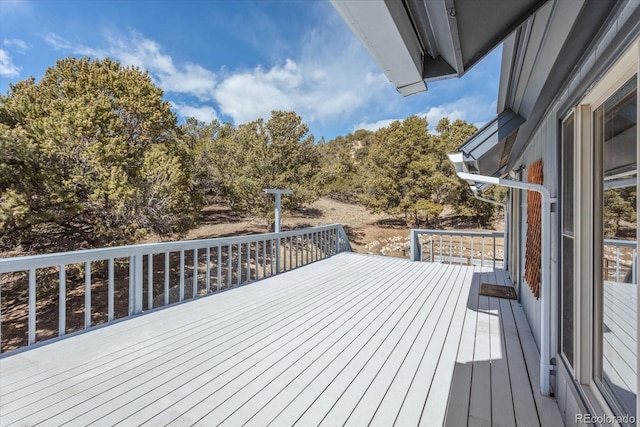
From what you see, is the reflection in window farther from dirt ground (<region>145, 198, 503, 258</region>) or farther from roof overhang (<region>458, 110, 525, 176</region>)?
dirt ground (<region>145, 198, 503, 258</region>)

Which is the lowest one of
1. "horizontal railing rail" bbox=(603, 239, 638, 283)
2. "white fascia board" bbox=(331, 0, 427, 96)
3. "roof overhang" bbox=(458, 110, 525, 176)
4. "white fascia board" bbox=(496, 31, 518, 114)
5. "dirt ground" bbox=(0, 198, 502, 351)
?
"dirt ground" bbox=(0, 198, 502, 351)

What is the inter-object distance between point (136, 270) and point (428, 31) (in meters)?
3.56

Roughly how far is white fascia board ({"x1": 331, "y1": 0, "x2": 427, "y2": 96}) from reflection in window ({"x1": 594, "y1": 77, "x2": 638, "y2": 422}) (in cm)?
77

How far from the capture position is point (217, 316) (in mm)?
3312

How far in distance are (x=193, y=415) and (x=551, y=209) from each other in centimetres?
267

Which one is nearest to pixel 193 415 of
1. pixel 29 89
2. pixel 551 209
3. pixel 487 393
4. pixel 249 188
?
pixel 487 393

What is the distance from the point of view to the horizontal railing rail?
1087 mm

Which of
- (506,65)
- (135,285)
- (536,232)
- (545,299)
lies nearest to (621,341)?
(545,299)

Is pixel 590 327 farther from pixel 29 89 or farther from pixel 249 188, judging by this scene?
pixel 29 89

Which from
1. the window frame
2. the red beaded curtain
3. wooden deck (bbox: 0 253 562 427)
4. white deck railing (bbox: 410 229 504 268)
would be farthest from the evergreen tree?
the window frame

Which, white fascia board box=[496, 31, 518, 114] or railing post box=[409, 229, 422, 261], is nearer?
white fascia board box=[496, 31, 518, 114]

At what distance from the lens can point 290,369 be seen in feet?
7.39

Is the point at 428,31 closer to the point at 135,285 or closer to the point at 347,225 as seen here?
the point at 135,285

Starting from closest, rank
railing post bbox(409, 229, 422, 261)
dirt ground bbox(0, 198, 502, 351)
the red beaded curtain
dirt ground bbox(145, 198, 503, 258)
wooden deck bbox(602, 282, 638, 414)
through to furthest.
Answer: wooden deck bbox(602, 282, 638, 414) < the red beaded curtain < railing post bbox(409, 229, 422, 261) < dirt ground bbox(0, 198, 502, 351) < dirt ground bbox(145, 198, 503, 258)
